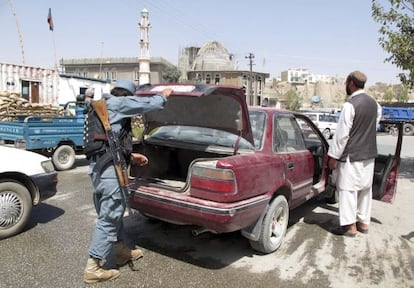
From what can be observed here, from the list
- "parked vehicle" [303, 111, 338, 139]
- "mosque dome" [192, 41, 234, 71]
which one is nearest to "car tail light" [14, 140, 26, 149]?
"parked vehicle" [303, 111, 338, 139]

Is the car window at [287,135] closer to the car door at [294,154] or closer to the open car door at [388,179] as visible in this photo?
the car door at [294,154]

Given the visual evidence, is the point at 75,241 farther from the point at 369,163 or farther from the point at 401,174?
the point at 401,174

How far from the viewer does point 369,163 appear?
4.63 metres

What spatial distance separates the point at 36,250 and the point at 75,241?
16.9 inches

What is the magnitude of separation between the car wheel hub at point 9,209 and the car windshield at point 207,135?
173cm

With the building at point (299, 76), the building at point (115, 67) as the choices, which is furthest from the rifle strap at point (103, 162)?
the building at point (299, 76)

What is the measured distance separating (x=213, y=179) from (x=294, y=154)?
153 centimetres

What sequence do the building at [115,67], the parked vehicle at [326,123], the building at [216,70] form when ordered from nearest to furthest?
the parked vehicle at [326,123] → the building at [115,67] → the building at [216,70]

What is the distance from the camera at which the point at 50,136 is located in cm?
835

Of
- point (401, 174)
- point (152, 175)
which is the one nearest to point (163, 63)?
point (401, 174)

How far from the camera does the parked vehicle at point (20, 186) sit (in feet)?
14.0

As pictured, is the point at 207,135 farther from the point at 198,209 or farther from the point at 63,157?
the point at 63,157

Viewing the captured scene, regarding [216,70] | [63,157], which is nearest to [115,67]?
[216,70]

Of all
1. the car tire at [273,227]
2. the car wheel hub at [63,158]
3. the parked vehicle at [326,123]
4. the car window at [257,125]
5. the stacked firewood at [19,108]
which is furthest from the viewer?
the parked vehicle at [326,123]
